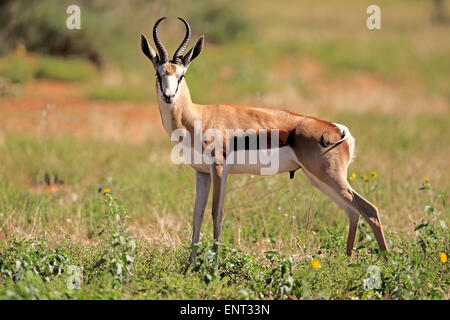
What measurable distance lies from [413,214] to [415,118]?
6192 millimetres

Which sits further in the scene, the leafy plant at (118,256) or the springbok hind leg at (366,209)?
the springbok hind leg at (366,209)

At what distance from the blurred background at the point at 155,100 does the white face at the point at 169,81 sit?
1660mm

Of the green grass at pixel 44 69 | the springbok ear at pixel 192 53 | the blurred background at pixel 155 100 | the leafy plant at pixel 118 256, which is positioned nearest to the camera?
the leafy plant at pixel 118 256

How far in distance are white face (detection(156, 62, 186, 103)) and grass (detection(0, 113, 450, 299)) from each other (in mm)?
932

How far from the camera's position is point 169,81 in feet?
15.0

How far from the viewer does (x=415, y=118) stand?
12.2 m

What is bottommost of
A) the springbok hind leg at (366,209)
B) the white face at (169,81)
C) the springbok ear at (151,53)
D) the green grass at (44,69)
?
the springbok hind leg at (366,209)

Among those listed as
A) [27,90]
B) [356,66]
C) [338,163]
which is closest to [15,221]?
[338,163]

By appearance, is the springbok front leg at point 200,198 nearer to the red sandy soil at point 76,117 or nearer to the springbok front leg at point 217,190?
the springbok front leg at point 217,190

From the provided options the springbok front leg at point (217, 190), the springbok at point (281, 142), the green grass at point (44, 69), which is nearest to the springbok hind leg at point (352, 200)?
the springbok at point (281, 142)

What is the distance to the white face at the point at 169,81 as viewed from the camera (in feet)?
14.8

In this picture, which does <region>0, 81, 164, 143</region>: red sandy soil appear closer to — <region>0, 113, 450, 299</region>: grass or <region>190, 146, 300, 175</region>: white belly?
<region>0, 113, 450, 299</region>: grass
